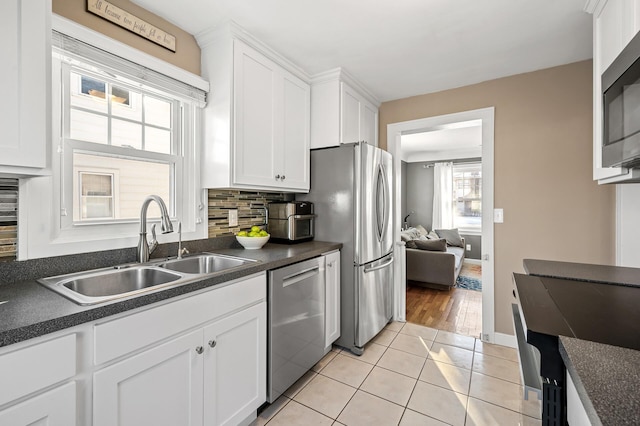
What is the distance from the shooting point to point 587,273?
4.88 feet

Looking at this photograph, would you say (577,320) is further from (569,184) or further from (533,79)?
(533,79)

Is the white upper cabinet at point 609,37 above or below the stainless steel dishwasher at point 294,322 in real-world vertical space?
above

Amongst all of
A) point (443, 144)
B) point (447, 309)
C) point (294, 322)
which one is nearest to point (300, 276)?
point (294, 322)

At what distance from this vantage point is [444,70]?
2457 millimetres

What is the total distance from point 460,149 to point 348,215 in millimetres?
4909

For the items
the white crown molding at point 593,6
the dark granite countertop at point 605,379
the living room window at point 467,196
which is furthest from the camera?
the living room window at point 467,196

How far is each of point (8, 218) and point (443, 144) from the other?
5.99m

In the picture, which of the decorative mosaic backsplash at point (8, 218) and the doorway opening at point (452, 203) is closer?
the decorative mosaic backsplash at point (8, 218)

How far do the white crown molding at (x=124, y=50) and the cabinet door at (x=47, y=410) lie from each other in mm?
1498

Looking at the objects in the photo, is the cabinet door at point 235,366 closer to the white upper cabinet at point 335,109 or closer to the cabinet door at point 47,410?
the cabinet door at point 47,410

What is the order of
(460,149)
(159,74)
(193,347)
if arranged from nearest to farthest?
(193,347), (159,74), (460,149)

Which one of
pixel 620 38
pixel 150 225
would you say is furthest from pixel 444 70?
pixel 150 225

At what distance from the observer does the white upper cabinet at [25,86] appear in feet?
3.14

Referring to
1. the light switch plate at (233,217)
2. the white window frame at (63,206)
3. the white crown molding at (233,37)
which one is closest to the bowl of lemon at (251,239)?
the light switch plate at (233,217)
